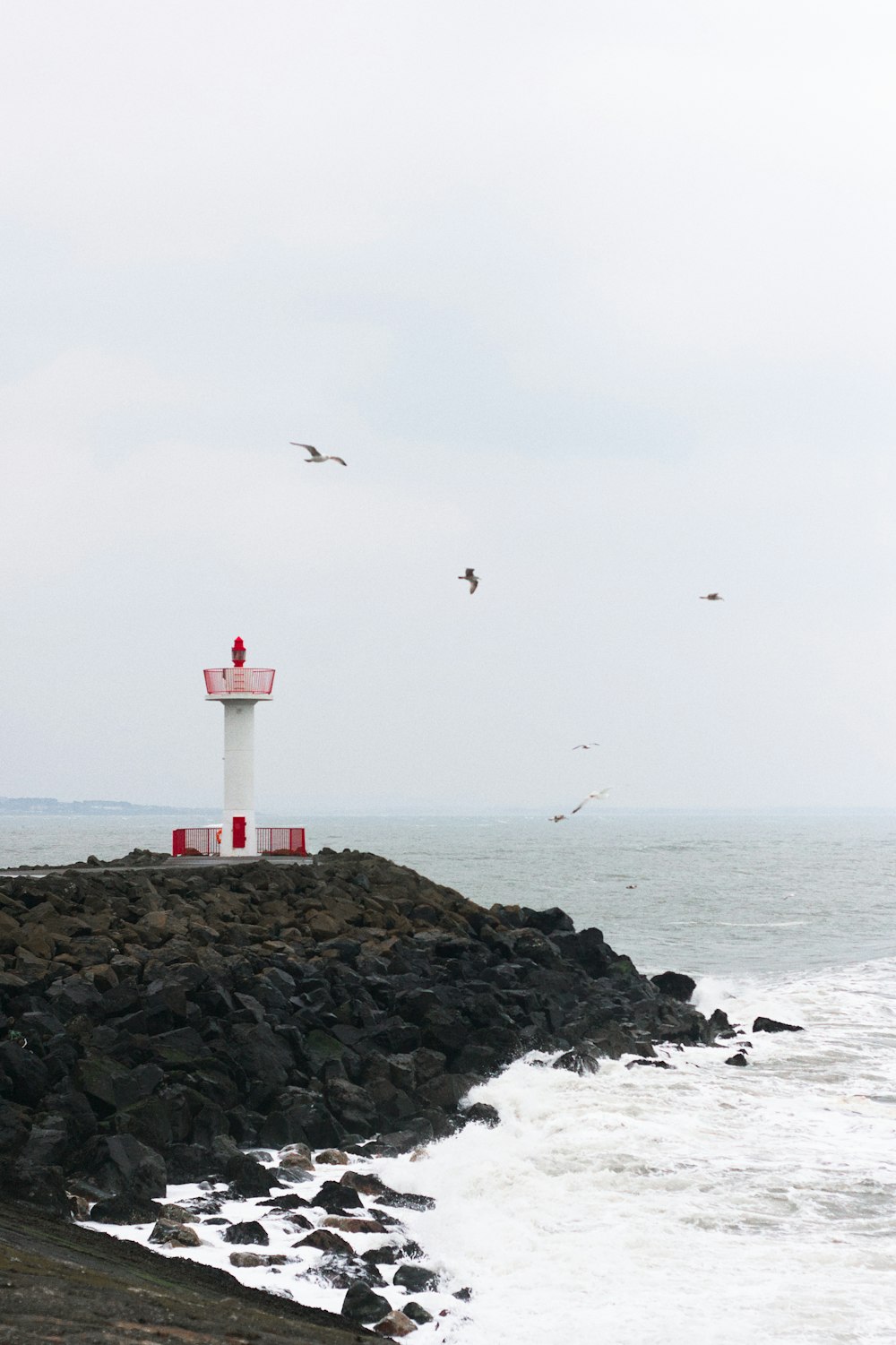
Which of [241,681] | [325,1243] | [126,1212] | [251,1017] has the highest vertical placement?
[241,681]

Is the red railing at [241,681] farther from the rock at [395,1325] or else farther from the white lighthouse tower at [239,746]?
the rock at [395,1325]

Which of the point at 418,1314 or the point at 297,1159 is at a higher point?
the point at 297,1159

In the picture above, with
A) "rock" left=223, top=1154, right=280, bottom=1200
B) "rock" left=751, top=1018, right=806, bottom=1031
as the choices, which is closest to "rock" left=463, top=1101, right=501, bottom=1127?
"rock" left=223, top=1154, right=280, bottom=1200

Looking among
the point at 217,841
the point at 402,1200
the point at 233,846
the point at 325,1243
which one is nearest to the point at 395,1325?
the point at 325,1243

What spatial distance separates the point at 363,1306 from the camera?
277 inches

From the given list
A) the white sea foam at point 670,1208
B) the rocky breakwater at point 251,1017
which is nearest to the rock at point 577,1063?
the rocky breakwater at point 251,1017

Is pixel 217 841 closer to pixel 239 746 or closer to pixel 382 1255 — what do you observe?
pixel 239 746

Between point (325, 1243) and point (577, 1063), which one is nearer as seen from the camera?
point (325, 1243)

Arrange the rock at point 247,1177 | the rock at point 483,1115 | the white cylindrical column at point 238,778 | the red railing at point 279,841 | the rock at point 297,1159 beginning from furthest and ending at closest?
the red railing at point 279,841 < the white cylindrical column at point 238,778 < the rock at point 483,1115 < the rock at point 297,1159 < the rock at point 247,1177

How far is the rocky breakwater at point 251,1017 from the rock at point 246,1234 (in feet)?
1.98

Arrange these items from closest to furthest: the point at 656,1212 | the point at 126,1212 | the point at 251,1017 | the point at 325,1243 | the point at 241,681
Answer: the point at 325,1243 → the point at 126,1212 → the point at 656,1212 → the point at 251,1017 → the point at 241,681

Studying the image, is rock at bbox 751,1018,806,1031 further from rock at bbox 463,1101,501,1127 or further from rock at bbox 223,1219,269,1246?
rock at bbox 223,1219,269,1246

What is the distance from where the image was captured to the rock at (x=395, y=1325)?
6945 mm

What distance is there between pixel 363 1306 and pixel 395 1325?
191mm
